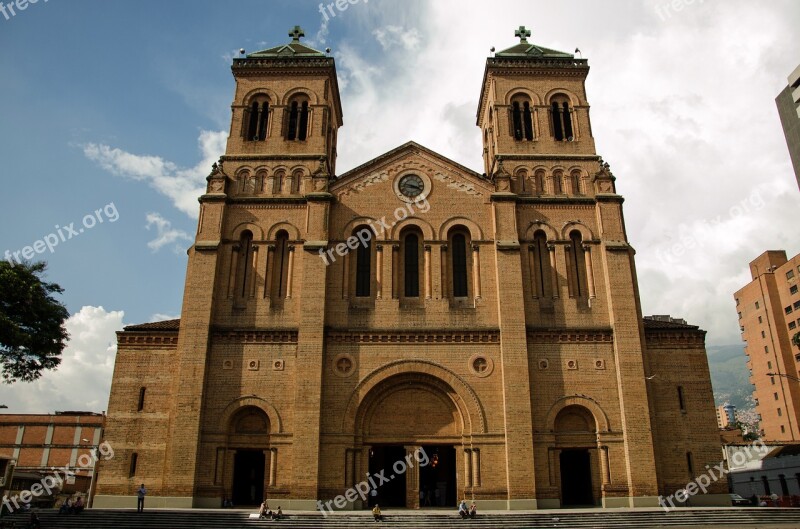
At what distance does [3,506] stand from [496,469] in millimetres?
22193

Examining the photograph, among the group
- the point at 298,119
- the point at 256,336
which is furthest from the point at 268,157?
the point at 256,336

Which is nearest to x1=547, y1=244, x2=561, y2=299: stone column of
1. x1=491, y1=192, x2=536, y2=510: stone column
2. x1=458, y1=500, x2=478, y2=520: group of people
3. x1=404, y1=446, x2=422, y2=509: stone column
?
x1=491, y1=192, x2=536, y2=510: stone column

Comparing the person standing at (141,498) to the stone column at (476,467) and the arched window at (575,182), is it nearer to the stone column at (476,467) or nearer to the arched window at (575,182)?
the stone column at (476,467)

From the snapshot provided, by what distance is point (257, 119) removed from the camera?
3569 cm

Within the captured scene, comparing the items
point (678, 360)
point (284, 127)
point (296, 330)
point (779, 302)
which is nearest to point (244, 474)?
point (296, 330)

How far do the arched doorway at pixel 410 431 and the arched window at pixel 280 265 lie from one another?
7.01m

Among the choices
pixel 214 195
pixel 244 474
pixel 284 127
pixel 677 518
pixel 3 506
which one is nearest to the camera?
pixel 677 518

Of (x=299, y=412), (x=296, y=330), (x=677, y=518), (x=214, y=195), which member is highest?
(x=214, y=195)

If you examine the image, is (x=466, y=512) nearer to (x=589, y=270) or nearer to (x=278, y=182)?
(x=589, y=270)

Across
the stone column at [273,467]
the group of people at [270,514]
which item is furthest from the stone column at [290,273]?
the group of people at [270,514]

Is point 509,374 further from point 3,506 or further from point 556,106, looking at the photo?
point 3,506

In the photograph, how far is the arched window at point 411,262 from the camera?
31.0m

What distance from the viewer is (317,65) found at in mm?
36188

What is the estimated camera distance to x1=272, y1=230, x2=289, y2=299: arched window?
3072 centimetres
